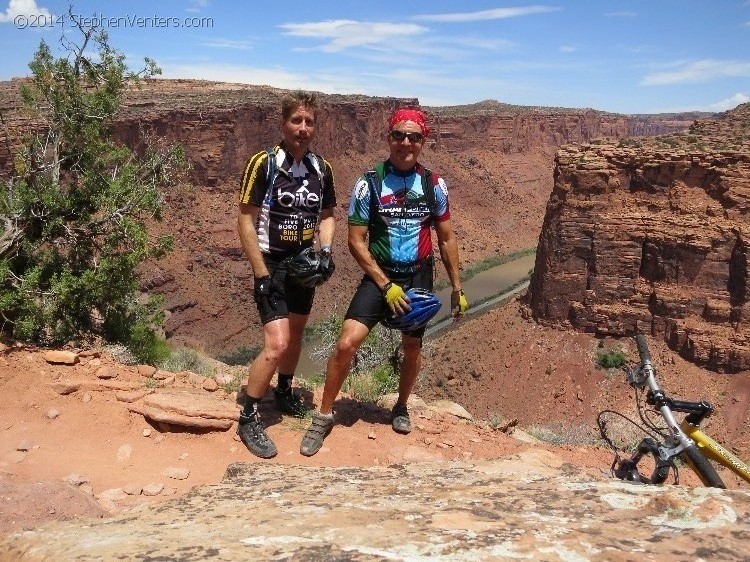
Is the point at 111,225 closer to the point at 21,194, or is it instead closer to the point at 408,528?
the point at 21,194

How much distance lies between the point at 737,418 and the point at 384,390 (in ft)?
53.8

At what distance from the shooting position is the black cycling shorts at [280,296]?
420 cm

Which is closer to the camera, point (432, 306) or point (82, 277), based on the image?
point (432, 306)

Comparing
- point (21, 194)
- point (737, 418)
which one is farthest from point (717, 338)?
point (21, 194)

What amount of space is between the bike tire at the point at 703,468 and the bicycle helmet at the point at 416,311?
1927 millimetres

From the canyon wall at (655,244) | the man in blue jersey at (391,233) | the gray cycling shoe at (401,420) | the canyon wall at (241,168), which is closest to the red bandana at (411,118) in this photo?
the man in blue jersey at (391,233)

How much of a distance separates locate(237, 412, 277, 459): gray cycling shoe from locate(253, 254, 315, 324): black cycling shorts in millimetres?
740

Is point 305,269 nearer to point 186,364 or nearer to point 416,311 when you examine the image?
point 416,311

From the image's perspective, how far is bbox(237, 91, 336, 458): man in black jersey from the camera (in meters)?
4.10

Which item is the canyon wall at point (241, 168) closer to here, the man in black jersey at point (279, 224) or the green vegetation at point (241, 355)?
the green vegetation at point (241, 355)

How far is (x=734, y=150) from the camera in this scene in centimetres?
2047

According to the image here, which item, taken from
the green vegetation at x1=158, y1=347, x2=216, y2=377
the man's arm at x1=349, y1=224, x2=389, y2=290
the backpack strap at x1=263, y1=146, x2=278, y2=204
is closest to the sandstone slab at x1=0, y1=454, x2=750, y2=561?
the man's arm at x1=349, y1=224, x2=389, y2=290

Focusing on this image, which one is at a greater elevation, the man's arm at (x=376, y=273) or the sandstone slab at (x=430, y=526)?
the man's arm at (x=376, y=273)

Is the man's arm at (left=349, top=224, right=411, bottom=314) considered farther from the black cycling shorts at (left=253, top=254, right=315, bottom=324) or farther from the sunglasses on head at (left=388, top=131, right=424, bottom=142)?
the sunglasses on head at (left=388, top=131, right=424, bottom=142)
